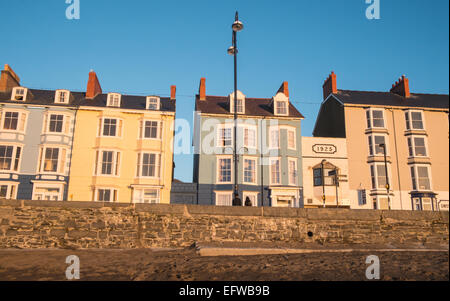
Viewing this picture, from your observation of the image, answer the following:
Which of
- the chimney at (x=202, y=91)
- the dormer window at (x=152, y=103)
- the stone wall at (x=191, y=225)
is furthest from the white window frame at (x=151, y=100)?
the stone wall at (x=191, y=225)

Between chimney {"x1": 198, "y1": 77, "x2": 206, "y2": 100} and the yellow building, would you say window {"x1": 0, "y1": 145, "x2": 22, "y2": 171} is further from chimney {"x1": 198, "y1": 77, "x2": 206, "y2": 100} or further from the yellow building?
chimney {"x1": 198, "y1": 77, "x2": 206, "y2": 100}

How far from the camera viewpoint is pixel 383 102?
30344 millimetres

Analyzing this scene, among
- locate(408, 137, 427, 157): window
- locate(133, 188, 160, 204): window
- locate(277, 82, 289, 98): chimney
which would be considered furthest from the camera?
locate(277, 82, 289, 98): chimney

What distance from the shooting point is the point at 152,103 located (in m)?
28.3

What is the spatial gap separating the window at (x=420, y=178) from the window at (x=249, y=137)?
13.4 m

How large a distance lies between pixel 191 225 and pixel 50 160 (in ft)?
60.0

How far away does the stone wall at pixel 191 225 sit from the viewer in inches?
445

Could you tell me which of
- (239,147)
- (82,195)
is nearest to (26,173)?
(82,195)

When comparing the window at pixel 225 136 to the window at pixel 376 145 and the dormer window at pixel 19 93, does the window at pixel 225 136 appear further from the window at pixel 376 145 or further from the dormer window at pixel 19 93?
the dormer window at pixel 19 93

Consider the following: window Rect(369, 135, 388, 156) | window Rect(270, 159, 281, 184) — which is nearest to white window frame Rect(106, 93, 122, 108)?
window Rect(270, 159, 281, 184)

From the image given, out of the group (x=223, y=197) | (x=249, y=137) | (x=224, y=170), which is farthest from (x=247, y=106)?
(x=223, y=197)

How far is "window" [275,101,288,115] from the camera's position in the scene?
29.0 meters
